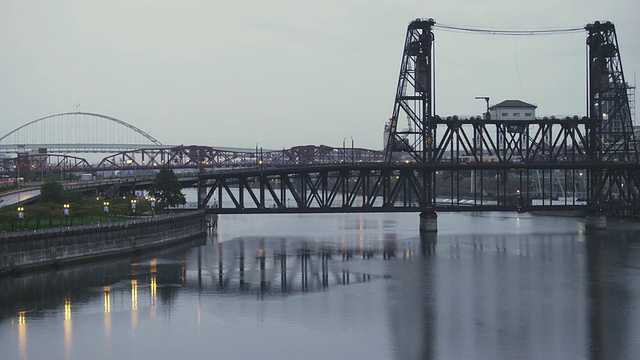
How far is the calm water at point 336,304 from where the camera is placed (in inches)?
1762

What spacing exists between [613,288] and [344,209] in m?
44.2

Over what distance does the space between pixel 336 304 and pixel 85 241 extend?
28767 mm

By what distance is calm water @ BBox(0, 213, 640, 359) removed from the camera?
44.8 metres

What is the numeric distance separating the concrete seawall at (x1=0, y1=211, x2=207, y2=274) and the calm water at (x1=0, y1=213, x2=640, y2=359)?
5.42 feet

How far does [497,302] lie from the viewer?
188 ft

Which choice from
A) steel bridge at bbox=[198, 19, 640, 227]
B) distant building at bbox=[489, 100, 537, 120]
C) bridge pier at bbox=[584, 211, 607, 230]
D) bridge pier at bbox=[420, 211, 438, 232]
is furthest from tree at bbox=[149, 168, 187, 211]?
distant building at bbox=[489, 100, 537, 120]

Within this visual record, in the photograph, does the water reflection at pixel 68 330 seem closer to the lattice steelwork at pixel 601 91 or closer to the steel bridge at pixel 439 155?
the steel bridge at pixel 439 155

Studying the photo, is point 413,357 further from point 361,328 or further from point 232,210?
point 232,210

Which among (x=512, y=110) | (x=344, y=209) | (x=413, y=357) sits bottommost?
(x=413, y=357)

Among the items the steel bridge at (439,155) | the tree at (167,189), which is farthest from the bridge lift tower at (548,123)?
the tree at (167,189)

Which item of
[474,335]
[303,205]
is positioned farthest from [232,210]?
[474,335]

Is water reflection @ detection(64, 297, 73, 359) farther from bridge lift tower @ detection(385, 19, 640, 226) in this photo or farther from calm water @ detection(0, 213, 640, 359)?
bridge lift tower @ detection(385, 19, 640, 226)

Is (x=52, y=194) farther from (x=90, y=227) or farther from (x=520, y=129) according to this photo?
(x=520, y=129)

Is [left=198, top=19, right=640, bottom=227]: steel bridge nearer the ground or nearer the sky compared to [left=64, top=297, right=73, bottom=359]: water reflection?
nearer the sky
